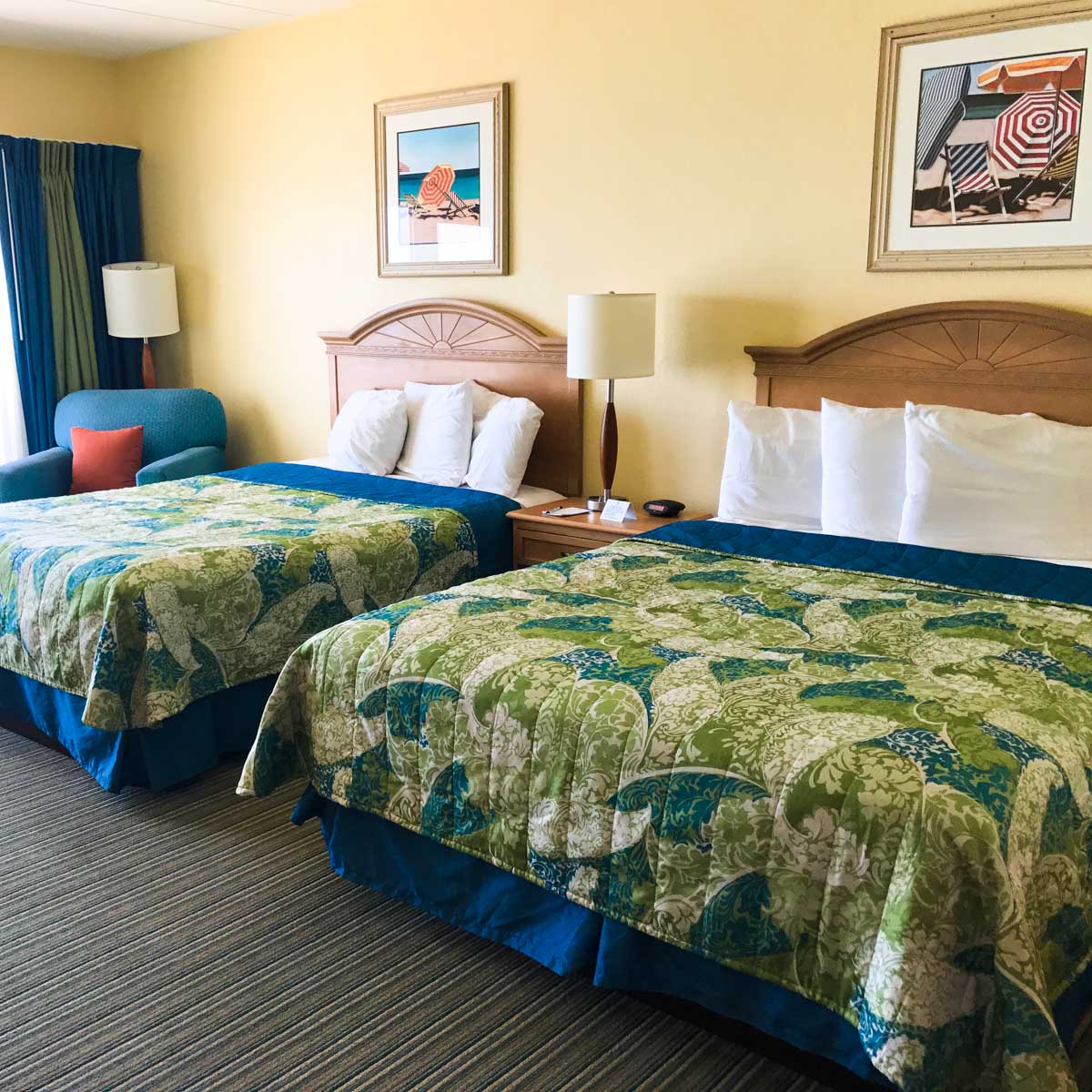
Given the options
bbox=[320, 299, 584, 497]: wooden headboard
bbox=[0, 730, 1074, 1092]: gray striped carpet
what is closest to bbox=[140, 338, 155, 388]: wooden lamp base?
bbox=[320, 299, 584, 497]: wooden headboard

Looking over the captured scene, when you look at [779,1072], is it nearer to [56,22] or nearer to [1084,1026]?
[1084,1026]

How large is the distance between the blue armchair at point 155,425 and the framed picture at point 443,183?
1217 millimetres

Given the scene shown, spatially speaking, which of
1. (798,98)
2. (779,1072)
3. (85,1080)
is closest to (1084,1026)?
(779,1072)

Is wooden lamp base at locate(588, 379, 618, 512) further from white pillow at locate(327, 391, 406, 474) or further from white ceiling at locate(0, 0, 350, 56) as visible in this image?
white ceiling at locate(0, 0, 350, 56)

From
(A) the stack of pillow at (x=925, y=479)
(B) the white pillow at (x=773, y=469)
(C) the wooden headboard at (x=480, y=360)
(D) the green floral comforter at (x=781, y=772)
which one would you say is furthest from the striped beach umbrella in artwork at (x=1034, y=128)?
(C) the wooden headboard at (x=480, y=360)

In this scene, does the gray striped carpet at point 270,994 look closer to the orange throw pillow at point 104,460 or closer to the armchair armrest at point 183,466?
the armchair armrest at point 183,466

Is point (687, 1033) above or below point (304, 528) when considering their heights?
below

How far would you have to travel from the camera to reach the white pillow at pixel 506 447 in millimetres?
4035

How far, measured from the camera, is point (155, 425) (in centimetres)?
509

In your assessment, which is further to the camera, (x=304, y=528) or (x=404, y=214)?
(x=404, y=214)

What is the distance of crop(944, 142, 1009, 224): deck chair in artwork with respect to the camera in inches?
124

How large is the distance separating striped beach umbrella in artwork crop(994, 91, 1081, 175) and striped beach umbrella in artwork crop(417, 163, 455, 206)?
7.04 ft

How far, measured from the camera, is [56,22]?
475 cm

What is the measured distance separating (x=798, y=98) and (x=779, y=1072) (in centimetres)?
289
